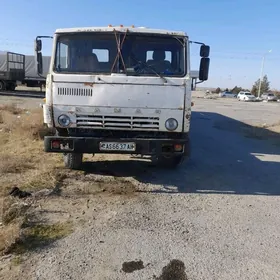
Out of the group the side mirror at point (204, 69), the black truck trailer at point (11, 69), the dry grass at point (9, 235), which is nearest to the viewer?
the dry grass at point (9, 235)

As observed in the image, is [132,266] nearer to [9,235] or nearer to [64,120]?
[9,235]

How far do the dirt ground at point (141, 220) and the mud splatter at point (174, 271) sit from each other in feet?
0.03

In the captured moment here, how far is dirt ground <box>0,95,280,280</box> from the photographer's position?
3338 millimetres

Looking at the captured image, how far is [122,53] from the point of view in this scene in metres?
5.86

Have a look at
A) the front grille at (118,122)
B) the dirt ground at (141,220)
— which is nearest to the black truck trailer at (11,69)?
the dirt ground at (141,220)

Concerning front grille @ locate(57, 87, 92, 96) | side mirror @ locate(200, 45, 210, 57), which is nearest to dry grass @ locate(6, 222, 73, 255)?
front grille @ locate(57, 87, 92, 96)

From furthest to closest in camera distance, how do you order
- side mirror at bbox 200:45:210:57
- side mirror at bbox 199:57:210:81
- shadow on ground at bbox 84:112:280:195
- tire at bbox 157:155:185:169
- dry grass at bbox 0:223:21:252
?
tire at bbox 157:155:185:169, side mirror at bbox 199:57:210:81, side mirror at bbox 200:45:210:57, shadow on ground at bbox 84:112:280:195, dry grass at bbox 0:223:21:252

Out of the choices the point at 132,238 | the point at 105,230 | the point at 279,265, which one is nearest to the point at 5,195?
the point at 105,230

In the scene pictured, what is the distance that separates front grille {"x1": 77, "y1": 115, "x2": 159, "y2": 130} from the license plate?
304 millimetres

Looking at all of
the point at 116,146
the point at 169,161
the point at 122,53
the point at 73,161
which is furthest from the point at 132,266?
the point at 169,161

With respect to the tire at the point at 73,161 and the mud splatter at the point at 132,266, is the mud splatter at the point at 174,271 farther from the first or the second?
the tire at the point at 73,161

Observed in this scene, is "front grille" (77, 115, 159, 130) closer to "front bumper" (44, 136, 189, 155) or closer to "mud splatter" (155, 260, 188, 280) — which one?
"front bumper" (44, 136, 189, 155)

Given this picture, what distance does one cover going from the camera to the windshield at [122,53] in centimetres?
579

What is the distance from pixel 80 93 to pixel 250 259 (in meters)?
3.64
